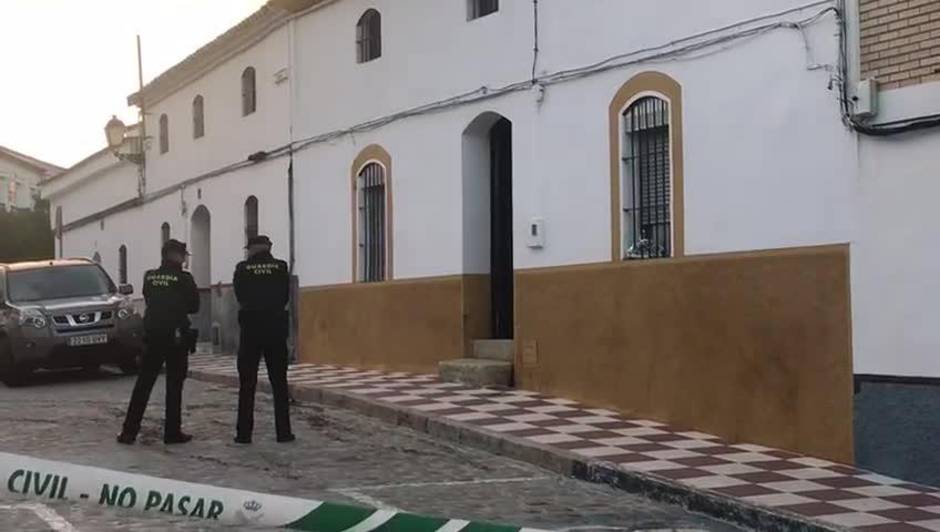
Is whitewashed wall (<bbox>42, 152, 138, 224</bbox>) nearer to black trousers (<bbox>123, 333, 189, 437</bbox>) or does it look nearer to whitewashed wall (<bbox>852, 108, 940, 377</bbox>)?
black trousers (<bbox>123, 333, 189, 437</bbox>)

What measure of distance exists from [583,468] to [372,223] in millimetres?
7671

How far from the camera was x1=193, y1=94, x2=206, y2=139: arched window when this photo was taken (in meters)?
21.3

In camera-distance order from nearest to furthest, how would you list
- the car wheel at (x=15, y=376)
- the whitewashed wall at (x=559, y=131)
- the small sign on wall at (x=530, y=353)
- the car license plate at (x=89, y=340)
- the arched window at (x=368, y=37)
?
the whitewashed wall at (x=559, y=131) < the small sign on wall at (x=530, y=353) < the car license plate at (x=89, y=340) < the car wheel at (x=15, y=376) < the arched window at (x=368, y=37)

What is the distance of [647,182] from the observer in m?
10.5

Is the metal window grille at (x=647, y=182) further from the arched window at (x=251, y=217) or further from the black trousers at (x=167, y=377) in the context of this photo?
the arched window at (x=251, y=217)

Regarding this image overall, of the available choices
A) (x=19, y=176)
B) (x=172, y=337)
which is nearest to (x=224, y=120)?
(x=172, y=337)

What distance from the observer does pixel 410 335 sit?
14.1 metres

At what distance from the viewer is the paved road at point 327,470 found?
6871 mm

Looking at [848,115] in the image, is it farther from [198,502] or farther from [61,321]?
[61,321]

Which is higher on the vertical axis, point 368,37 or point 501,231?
point 368,37

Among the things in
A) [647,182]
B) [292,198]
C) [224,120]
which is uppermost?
[224,120]

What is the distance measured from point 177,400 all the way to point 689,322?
445cm

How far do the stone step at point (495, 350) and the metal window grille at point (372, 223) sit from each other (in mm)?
2288

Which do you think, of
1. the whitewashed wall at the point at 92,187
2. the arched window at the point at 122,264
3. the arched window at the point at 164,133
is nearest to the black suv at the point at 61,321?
the arched window at the point at 164,133
